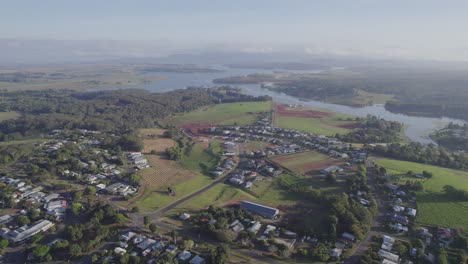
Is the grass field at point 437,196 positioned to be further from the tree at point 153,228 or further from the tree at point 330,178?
the tree at point 153,228

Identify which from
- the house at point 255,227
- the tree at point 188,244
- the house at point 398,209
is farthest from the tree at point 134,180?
the house at point 398,209

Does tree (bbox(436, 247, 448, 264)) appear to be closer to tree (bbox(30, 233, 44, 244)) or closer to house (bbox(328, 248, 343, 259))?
house (bbox(328, 248, 343, 259))

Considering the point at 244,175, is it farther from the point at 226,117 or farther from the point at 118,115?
the point at 118,115

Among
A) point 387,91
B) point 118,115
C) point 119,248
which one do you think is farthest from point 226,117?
point 387,91

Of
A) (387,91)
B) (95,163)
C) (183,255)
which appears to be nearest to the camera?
(183,255)

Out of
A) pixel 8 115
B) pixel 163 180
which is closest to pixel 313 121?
pixel 163 180

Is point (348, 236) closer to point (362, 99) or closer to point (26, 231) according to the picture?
point (26, 231)

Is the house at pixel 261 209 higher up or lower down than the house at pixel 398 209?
lower down
